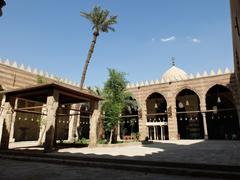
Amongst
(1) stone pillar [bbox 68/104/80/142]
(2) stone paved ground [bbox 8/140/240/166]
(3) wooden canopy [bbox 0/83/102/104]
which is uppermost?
(3) wooden canopy [bbox 0/83/102/104]

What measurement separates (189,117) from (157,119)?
14.8ft

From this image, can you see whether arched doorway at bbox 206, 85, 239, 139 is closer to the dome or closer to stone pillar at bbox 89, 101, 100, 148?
the dome

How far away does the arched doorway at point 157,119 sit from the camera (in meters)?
26.5

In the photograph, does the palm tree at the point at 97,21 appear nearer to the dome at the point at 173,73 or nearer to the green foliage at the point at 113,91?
the green foliage at the point at 113,91

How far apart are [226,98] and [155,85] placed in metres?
9.85

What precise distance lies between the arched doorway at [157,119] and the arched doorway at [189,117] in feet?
7.68

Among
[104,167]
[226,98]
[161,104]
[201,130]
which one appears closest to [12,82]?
[104,167]

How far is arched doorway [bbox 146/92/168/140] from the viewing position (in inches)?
1045

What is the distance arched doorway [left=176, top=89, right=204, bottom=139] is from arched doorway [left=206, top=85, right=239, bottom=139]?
62.0 inches

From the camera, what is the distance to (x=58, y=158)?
7992mm

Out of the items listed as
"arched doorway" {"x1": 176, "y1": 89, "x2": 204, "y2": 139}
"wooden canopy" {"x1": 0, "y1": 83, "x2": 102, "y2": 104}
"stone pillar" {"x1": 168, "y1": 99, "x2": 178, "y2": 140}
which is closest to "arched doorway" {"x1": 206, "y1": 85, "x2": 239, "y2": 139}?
"arched doorway" {"x1": 176, "y1": 89, "x2": 204, "y2": 139}

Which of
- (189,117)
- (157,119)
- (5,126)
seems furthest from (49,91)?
(189,117)

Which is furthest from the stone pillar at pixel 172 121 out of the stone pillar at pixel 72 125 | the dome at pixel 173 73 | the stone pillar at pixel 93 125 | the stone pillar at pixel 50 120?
the stone pillar at pixel 50 120

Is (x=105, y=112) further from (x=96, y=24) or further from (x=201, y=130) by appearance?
(x=201, y=130)
